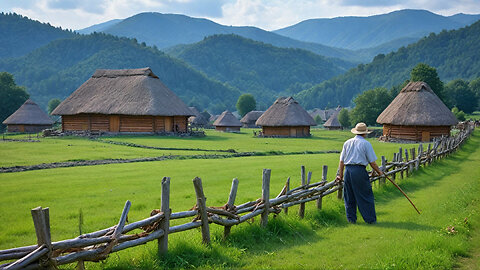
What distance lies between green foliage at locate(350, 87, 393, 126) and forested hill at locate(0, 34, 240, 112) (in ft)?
321

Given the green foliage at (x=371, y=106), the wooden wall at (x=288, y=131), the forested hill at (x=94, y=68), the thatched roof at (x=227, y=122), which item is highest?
the forested hill at (x=94, y=68)

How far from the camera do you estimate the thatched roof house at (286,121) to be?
51.1 meters

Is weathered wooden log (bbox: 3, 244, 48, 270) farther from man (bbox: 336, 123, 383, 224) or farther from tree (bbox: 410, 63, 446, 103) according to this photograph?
tree (bbox: 410, 63, 446, 103)

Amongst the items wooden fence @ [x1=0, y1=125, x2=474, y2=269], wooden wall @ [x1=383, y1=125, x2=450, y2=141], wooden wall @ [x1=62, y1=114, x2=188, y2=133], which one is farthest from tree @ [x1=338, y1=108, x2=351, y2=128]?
wooden fence @ [x1=0, y1=125, x2=474, y2=269]

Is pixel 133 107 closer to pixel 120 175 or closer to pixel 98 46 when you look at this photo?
pixel 120 175

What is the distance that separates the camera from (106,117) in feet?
141

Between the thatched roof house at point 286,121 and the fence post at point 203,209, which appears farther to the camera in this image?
the thatched roof house at point 286,121

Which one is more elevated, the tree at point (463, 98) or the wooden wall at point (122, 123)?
the tree at point (463, 98)

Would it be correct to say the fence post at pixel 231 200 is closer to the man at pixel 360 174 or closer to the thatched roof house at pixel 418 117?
the man at pixel 360 174

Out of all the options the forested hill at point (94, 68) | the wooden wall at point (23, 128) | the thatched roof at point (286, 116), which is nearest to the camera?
the thatched roof at point (286, 116)

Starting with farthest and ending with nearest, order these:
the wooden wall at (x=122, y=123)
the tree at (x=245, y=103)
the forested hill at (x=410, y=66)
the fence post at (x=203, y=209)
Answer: the forested hill at (x=410, y=66) < the tree at (x=245, y=103) < the wooden wall at (x=122, y=123) < the fence post at (x=203, y=209)

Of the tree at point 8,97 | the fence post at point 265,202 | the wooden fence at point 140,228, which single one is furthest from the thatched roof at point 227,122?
the fence post at point 265,202

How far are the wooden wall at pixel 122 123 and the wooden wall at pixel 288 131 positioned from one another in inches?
511

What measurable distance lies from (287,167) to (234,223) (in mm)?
11382
